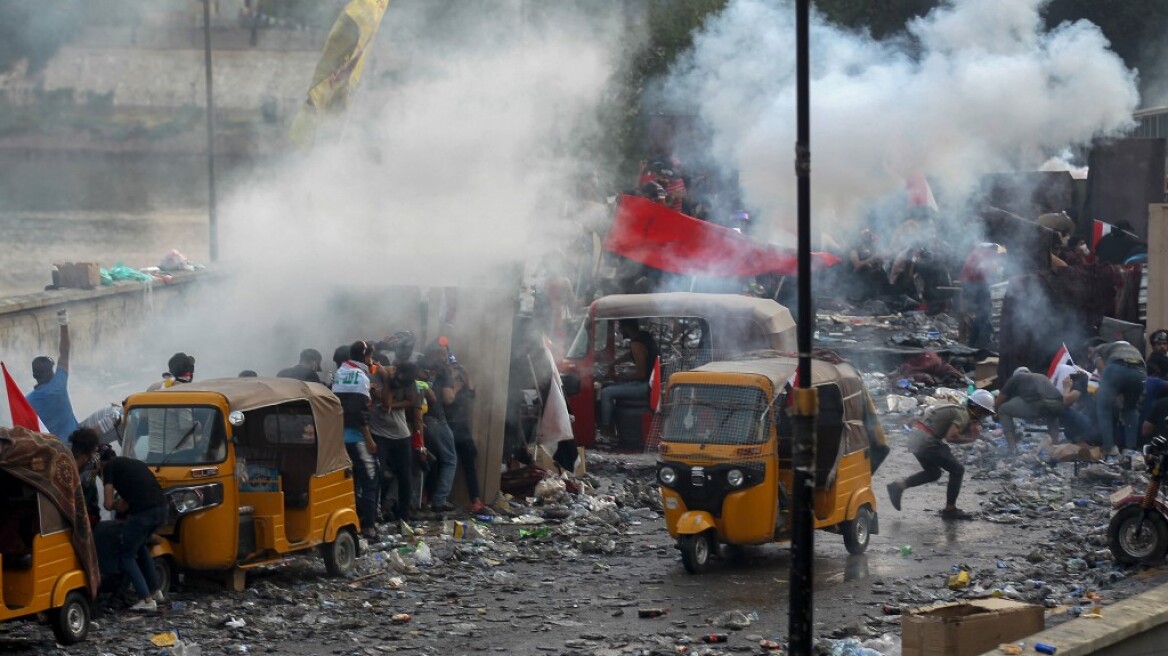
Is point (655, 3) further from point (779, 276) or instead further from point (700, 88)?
point (779, 276)

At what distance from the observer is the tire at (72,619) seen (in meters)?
9.21

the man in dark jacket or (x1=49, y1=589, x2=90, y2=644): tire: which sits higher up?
the man in dark jacket

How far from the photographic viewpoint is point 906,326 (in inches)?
933

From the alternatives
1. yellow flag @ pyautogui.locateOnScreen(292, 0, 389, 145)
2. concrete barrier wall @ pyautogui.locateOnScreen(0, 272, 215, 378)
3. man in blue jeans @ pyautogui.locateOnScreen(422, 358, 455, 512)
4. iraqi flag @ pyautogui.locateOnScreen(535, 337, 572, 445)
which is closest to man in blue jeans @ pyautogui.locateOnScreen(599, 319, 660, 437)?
iraqi flag @ pyautogui.locateOnScreen(535, 337, 572, 445)

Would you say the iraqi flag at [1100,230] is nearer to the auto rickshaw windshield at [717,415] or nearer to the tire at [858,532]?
the tire at [858,532]

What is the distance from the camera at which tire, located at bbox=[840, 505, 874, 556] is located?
12102 millimetres

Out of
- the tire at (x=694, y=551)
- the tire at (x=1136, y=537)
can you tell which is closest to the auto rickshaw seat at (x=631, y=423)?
the tire at (x=694, y=551)

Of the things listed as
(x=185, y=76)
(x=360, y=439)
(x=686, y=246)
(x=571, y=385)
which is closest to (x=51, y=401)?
(x=360, y=439)

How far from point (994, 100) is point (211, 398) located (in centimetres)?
1215

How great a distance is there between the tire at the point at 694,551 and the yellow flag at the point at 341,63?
1203 centimetres

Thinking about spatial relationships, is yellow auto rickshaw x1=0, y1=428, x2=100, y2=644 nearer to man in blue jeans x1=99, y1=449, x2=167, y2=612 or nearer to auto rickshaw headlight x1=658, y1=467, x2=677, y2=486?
man in blue jeans x1=99, y1=449, x2=167, y2=612

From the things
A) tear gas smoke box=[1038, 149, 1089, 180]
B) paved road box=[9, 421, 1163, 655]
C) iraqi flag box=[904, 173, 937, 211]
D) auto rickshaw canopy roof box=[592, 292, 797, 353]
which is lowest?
paved road box=[9, 421, 1163, 655]

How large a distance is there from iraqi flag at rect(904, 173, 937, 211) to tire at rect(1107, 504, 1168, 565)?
10156mm

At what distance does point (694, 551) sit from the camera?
37.5 ft
